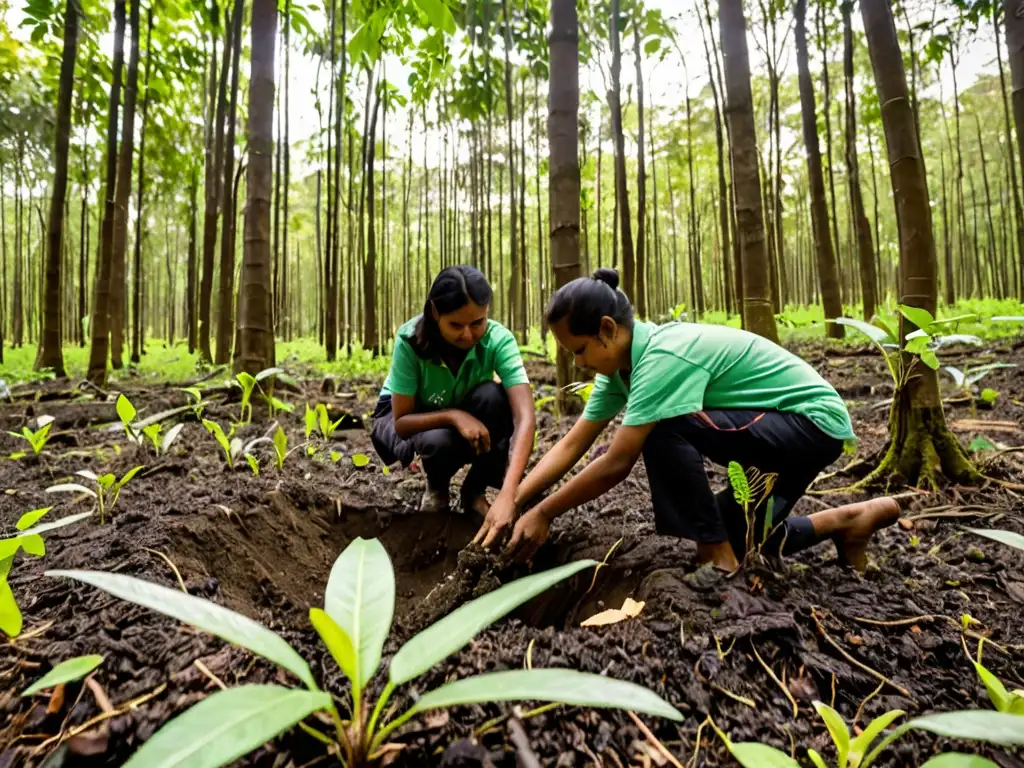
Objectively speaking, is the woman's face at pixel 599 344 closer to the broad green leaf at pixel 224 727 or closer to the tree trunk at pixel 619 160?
the broad green leaf at pixel 224 727

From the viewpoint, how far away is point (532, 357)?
8688 millimetres

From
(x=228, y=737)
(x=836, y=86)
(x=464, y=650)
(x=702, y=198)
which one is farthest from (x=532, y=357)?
(x=702, y=198)

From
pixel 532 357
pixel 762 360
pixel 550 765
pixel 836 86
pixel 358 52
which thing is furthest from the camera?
pixel 836 86

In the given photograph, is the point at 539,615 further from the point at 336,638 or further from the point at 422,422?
the point at 336,638

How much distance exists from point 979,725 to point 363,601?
88 cm

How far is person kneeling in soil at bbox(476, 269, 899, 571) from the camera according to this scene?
5.38ft

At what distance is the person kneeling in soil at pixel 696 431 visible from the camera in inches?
64.5

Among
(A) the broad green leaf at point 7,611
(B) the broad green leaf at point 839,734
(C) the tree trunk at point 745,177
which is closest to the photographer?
(B) the broad green leaf at point 839,734

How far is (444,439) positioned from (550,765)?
152cm

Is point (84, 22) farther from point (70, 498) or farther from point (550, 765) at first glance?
point (550, 765)

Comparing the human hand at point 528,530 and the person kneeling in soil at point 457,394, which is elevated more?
the person kneeling in soil at point 457,394

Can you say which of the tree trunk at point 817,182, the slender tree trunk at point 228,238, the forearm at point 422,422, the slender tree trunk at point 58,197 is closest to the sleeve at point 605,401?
the forearm at point 422,422

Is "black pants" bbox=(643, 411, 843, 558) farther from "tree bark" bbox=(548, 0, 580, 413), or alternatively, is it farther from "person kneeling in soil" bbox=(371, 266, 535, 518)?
"tree bark" bbox=(548, 0, 580, 413)

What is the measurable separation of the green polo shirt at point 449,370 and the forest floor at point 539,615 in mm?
526
